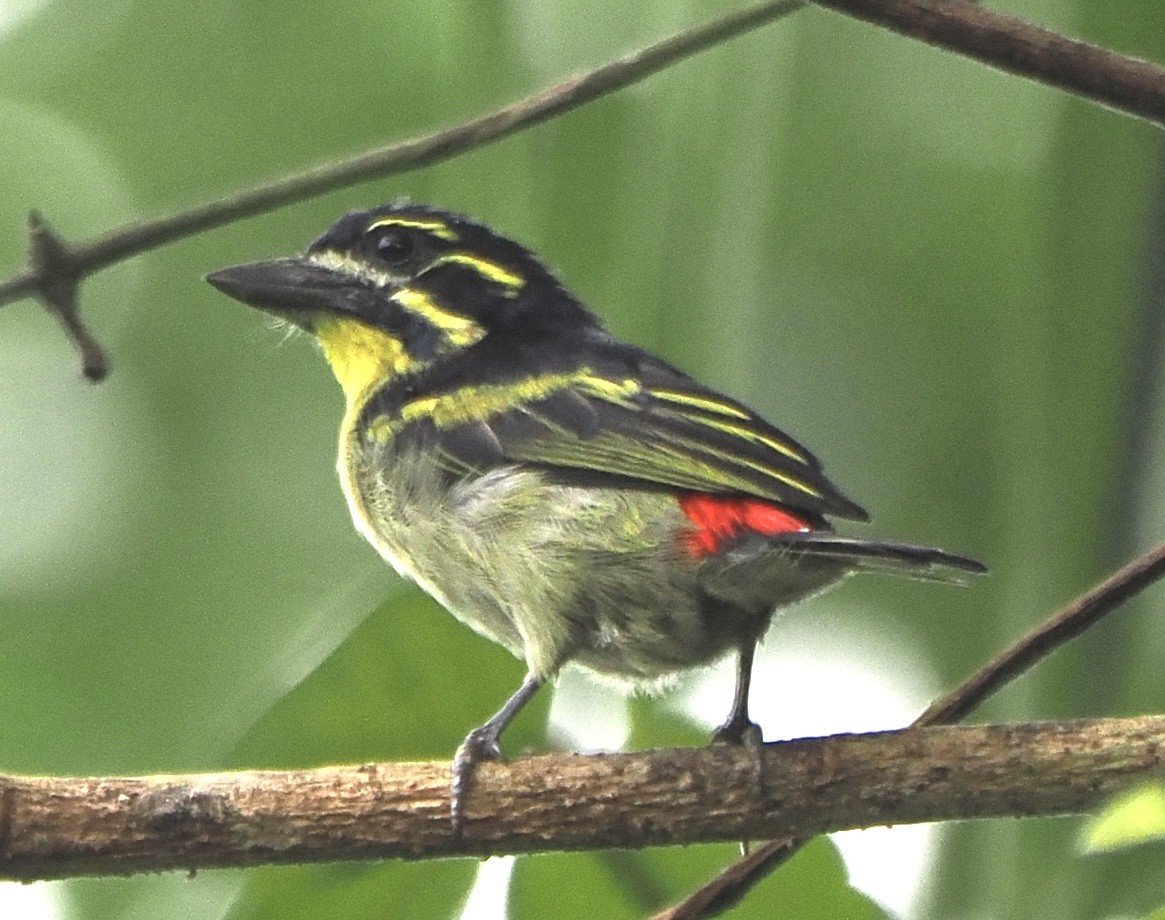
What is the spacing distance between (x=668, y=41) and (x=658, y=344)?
0.79 m

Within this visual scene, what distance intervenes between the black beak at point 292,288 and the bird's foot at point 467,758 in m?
1.09

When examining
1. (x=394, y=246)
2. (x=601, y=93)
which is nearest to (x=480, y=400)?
(x=394, y=246)

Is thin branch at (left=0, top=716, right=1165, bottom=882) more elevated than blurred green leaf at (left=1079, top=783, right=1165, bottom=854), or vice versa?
blurred green leaf at (left=1079, top=783, right=1165, bottom=854)

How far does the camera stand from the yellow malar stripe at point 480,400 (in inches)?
133

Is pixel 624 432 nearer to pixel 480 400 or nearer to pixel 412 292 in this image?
pixel 480 400

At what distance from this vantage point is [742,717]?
2.90 metres

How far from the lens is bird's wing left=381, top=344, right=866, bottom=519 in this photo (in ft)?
9.60

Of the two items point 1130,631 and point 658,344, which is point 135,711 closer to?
point 658,344

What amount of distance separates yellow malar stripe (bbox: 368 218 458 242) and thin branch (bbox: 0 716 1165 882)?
4.85 feet

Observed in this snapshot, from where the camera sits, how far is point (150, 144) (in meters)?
4.02

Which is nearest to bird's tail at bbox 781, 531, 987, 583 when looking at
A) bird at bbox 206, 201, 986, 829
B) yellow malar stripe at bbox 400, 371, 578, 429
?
bird at bbox 206, 201, 986, 829

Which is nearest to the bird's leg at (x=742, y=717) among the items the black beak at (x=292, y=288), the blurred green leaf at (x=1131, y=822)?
the blurred green leaf at (x=1131, y=822)

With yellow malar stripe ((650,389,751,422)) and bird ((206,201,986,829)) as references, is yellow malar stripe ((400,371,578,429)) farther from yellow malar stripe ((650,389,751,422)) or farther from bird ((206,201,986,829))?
yellow malar stripe ((650,389,751,422))

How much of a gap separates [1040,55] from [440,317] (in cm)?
187
